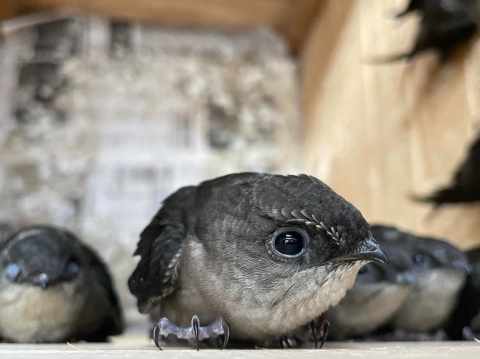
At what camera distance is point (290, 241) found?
27.4 inches

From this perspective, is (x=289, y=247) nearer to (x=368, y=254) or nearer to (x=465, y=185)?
(x=368, y=254)

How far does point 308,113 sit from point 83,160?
0.94 metres

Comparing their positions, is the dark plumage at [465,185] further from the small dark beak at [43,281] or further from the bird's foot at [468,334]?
the small dark beak at [43,281]

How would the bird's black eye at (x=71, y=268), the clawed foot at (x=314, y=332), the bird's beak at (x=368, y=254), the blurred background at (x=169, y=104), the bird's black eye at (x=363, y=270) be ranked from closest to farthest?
the bird's beak at (x=368, y=254) < the clawed foot at (x=314, y=332) < the bird's black eye at (x=363, y=270) < the bird's black eye at (x=71, y=268) < the blurred background at (x=169, y=104)

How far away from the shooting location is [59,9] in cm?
210

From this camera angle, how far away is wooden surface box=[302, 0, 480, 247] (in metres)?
1.24

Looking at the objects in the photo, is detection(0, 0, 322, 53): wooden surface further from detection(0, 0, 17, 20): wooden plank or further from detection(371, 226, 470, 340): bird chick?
detection(371, 226, 470, 340): bird chick

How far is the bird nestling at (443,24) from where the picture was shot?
1.17 meters

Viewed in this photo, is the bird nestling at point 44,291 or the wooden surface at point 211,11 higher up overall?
the wooden surface at point 211,11

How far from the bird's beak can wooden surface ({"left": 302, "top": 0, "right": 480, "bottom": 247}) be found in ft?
2.02

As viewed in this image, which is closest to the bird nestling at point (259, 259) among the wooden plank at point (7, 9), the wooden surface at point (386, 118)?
the wooden surface at point (386, 118)

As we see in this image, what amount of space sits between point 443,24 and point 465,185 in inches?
15.4

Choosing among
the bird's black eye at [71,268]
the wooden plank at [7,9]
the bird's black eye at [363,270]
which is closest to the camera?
the bird's black eye at [363,270]

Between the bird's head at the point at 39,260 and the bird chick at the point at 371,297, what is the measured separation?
516 mm
